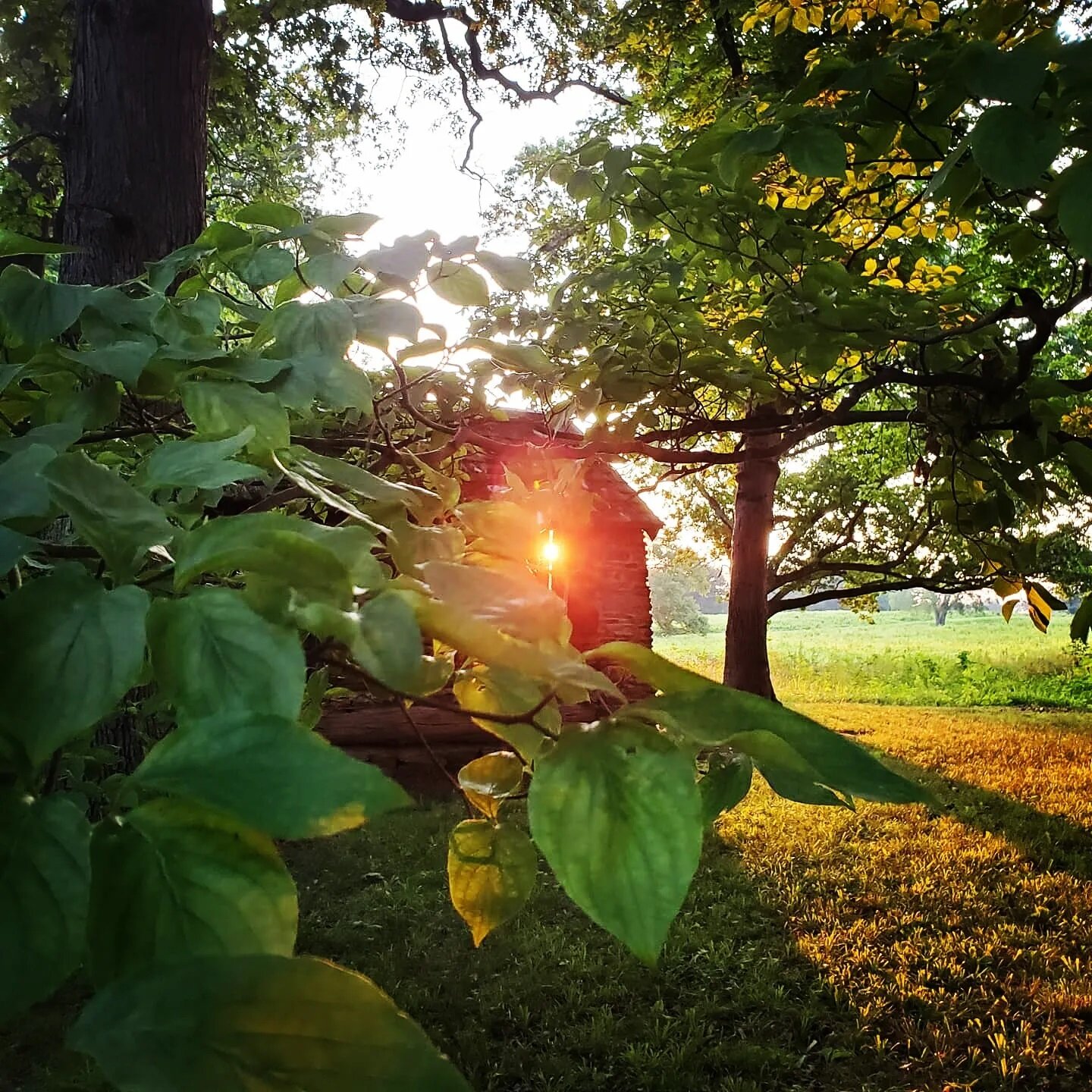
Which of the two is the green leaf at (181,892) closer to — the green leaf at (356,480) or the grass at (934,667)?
the green leaf at (356,480)

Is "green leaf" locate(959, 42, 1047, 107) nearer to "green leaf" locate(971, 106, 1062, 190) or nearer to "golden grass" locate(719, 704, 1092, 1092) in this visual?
"green leaf" locate(971, 106, 1062, 190)

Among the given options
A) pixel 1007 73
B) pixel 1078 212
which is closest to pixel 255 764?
pixel 1078 212

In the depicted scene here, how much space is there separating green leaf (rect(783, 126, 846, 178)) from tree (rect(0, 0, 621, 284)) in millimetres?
1180

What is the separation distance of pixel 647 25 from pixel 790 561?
11.3 m

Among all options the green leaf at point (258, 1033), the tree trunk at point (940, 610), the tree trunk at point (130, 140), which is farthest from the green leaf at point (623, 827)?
the tree trunk at point (940, 610)

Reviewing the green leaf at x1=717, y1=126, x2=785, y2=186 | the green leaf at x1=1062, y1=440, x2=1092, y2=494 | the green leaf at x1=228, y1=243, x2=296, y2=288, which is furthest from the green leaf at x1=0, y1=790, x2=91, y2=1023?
the green leaf at x1=1062, y1=440, x2=1092, y2=494

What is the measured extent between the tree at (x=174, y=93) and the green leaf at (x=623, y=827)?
783mm

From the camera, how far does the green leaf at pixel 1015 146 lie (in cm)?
104

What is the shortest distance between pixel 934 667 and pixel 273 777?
24965mm

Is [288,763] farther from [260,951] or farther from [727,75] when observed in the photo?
[727,75]

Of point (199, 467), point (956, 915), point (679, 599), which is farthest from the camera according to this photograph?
point (679, 599)

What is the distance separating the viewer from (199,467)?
516 mm

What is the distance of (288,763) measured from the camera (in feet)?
1.06

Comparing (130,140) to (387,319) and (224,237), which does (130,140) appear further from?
(387,319)
